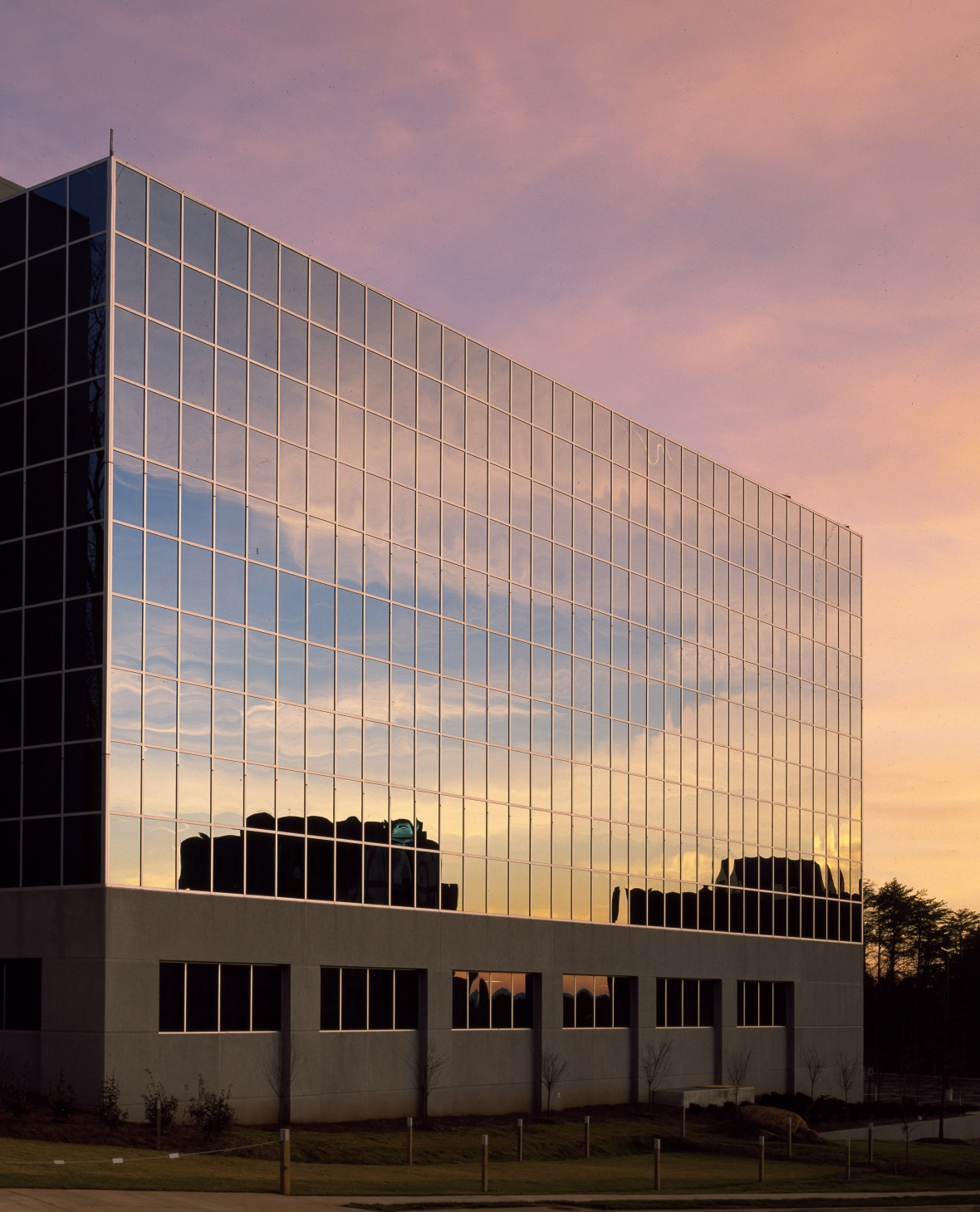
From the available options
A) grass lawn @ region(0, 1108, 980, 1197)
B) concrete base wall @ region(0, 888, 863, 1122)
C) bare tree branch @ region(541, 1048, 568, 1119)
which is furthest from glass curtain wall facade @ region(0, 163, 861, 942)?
grass lawn @ region(0, 1108, 980, 1197)

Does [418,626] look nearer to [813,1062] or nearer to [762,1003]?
[762,1003]

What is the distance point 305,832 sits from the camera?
47.7 metres

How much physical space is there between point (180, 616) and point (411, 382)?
14198 millimetres

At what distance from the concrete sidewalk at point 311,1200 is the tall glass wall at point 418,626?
15301 millimetres

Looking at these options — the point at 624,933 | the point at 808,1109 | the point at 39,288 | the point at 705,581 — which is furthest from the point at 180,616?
the point at 808,1109

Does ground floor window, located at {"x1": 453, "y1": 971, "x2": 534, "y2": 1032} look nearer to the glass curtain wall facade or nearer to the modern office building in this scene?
the modern office building

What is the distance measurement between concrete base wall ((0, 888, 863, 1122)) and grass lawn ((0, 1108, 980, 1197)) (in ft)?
4.99

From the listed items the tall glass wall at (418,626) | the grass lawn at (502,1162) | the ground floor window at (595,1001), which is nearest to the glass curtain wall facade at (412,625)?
the tall glass wall at (418,626)

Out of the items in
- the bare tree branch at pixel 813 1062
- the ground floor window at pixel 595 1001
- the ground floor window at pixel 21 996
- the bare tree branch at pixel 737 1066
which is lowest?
the bare tree branch at pixel 813 1062

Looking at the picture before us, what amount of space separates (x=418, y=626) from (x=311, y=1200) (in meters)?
27.0

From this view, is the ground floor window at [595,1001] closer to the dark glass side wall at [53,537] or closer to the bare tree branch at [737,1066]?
the bare tree branch at [737,1066]

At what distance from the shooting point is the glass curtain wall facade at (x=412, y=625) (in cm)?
4422

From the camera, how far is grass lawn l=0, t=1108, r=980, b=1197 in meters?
31.4

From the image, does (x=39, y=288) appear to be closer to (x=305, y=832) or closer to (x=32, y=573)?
(x=32, y=573)
